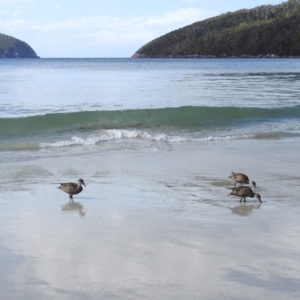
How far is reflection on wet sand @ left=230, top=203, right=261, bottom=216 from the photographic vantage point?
7.38 meters

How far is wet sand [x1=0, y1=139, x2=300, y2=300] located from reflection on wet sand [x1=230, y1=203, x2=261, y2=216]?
→ 3 centimetres

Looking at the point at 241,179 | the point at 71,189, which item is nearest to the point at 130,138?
the point at 241,179

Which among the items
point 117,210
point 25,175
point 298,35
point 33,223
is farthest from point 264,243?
point 298,35

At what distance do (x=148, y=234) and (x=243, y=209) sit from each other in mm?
1802

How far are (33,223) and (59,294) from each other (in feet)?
7.03

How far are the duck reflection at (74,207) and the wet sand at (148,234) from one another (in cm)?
1

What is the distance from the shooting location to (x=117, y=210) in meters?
7.37

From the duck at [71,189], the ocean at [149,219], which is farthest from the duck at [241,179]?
the duck at [71,189]

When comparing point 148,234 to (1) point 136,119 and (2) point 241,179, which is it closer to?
(2) point 241,179

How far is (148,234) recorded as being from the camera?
631 cm

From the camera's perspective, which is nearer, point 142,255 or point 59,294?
point 59,294

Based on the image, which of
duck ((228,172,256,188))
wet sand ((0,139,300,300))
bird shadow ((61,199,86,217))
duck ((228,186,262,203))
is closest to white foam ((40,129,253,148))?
wet sand ((0,139,300,300))

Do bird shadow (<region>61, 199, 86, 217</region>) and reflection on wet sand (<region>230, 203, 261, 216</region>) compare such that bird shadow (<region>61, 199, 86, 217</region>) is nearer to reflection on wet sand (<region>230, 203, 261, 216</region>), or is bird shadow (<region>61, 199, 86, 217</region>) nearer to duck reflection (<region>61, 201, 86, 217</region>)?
duck reflection (<region>61, 201, 86, 217</region>)

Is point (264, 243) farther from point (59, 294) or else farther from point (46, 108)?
point (46, 108)
